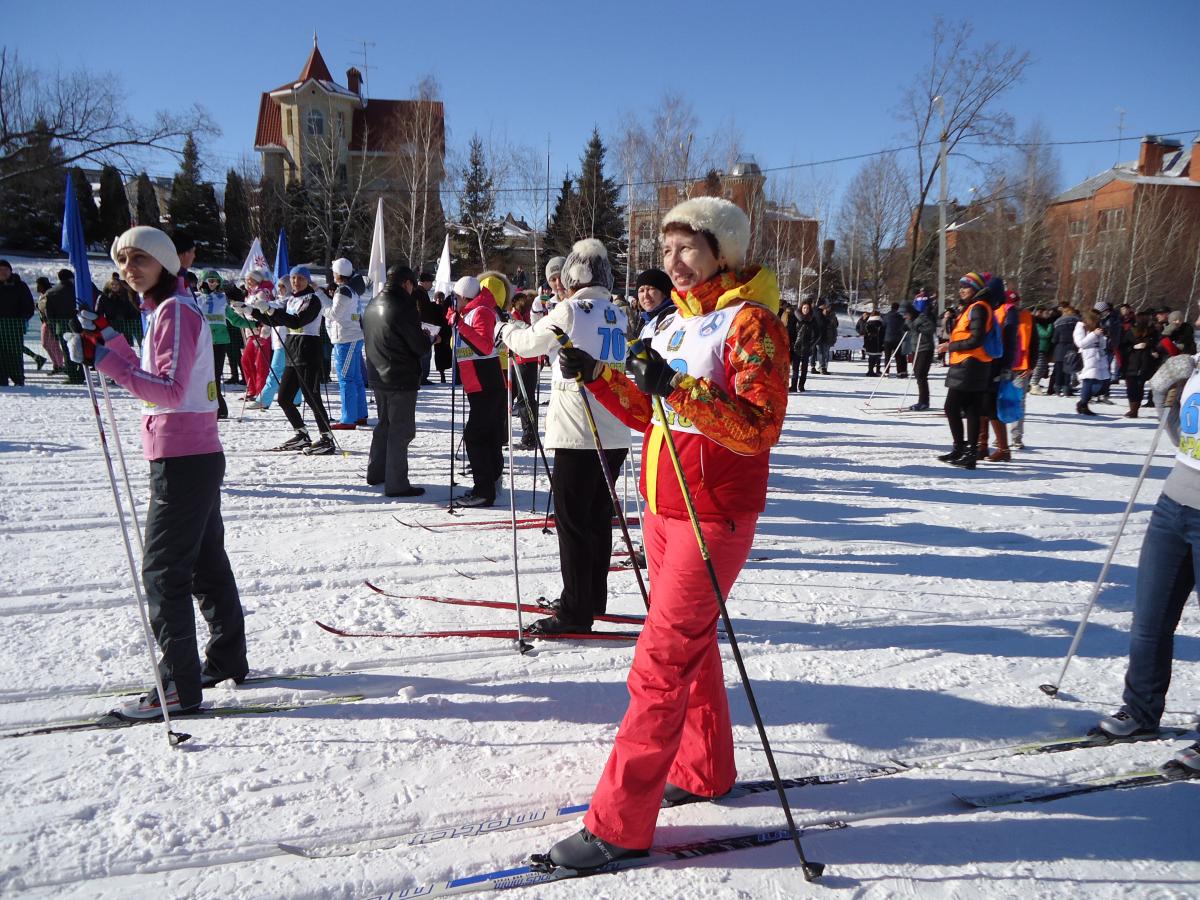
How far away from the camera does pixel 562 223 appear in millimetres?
39281

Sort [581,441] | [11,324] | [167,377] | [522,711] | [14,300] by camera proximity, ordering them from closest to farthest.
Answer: [167,377] < [522,711] < [581,441] < [11,324] < [14,300]

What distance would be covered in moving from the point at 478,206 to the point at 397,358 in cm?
3479

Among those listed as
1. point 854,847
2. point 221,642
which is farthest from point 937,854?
point 221,642

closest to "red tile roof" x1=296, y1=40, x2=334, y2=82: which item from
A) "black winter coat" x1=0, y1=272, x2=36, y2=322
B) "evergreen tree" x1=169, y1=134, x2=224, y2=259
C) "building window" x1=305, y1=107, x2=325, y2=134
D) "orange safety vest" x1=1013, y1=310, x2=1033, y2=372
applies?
"building window" x1=305, y1=107, x2=325, y2=134

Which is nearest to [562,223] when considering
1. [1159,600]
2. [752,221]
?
[752,221]

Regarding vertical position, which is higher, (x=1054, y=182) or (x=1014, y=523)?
(x=1054, y=182)

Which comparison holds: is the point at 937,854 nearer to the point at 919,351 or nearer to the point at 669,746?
the point at 669,746

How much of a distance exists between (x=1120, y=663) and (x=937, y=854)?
218cm

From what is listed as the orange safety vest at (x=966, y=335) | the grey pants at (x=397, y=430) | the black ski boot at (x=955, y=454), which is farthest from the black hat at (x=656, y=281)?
the black ski boot at (x=955, y=454)

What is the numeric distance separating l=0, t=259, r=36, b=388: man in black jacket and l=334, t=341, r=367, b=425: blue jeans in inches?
278

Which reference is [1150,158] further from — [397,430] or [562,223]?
[397,430]

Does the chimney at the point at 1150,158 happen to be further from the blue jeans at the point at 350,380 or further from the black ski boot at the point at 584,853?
the black ski boot at the point at 584,853

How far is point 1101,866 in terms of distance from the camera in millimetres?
2340

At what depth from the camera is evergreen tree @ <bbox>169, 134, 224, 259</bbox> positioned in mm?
38781
